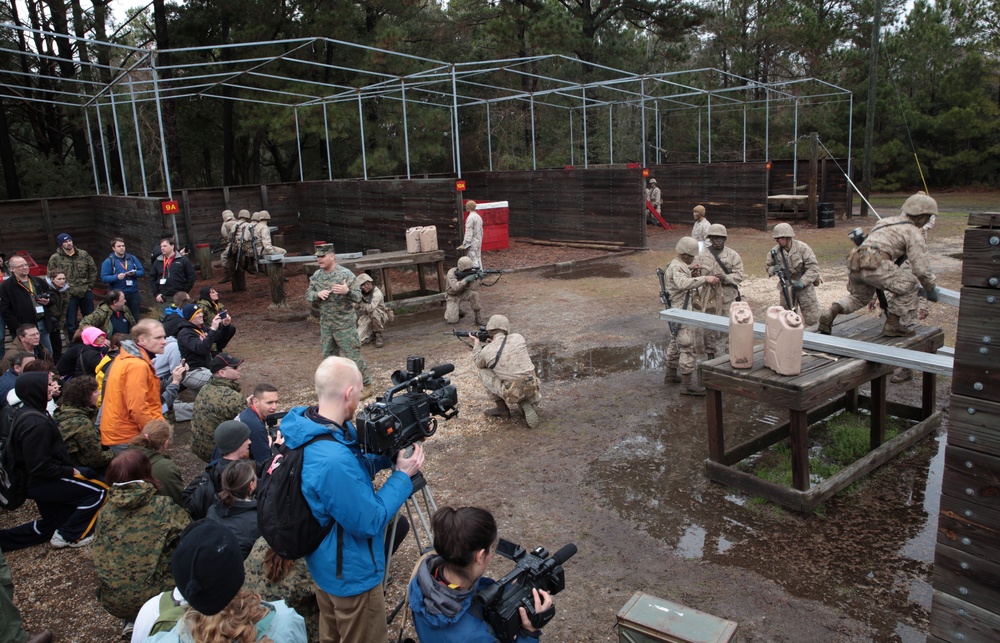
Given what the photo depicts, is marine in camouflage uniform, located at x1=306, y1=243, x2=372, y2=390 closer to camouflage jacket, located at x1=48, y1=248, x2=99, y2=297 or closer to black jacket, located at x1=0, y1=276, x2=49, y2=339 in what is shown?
black jacket, located at x1=0, y1=276, x2=49, y2=339

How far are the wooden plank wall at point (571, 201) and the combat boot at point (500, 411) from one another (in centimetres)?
1137

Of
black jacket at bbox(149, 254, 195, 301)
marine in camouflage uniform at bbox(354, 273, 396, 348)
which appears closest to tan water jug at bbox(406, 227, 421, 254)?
marine in camouflage uniform at bbox(354, 273, 396, 348)

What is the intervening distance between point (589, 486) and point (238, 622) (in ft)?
12.4

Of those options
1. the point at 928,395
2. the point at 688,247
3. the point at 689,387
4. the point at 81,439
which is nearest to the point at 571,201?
the point at 688,247

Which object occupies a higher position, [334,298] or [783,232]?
[783,232]

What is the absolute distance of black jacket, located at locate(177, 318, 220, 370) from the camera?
8.05 m

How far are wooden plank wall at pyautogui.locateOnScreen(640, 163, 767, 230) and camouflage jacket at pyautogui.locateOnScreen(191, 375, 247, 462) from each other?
18.5 metres

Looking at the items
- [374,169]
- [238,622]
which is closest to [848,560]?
[238,622]

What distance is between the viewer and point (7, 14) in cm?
2320

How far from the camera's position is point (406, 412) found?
3453 mm

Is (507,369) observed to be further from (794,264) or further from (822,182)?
(822,182)

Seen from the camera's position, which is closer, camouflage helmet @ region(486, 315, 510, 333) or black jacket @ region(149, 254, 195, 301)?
camouflage helmet @ region(486, 315, 510, 333)

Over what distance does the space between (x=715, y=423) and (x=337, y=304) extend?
4763 mm

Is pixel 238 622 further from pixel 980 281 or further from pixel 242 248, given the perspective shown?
pixel 242 248
